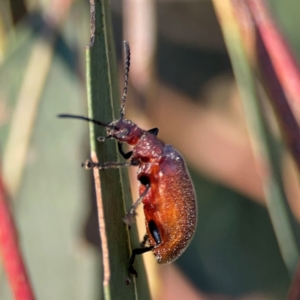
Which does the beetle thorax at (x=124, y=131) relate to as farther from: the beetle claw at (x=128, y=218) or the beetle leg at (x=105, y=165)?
the beetle claw at (x=128, y=218)

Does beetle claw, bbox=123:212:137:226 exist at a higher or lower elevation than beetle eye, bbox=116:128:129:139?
lower

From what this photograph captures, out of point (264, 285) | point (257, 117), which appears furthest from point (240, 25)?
point (264, 285)

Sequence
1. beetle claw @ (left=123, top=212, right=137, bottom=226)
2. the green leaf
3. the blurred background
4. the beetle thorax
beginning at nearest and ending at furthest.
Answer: the green leaf < beetle claw @ (left=123, top=212, right=137, bottom=226) < the beetle thorax < the blurred background

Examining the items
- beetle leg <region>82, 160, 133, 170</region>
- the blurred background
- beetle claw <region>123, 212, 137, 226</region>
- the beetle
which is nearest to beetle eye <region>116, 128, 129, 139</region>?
the beetle

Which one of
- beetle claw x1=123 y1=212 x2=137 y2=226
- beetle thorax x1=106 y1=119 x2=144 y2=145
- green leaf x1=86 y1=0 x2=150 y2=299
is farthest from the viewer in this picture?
beetle thorax x1=106 y1=119 x2=144 y2=145

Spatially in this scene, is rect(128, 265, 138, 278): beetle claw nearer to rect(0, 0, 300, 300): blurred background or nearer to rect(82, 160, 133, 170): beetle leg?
rect(82, 160, 133, 170): beetle leg

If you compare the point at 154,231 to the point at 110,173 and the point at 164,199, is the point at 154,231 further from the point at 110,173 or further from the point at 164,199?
the point at 110,173

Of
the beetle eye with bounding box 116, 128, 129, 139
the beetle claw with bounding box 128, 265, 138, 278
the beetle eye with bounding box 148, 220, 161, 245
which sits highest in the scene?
the beetle eye with bounding box 116, 128, 129, 139
